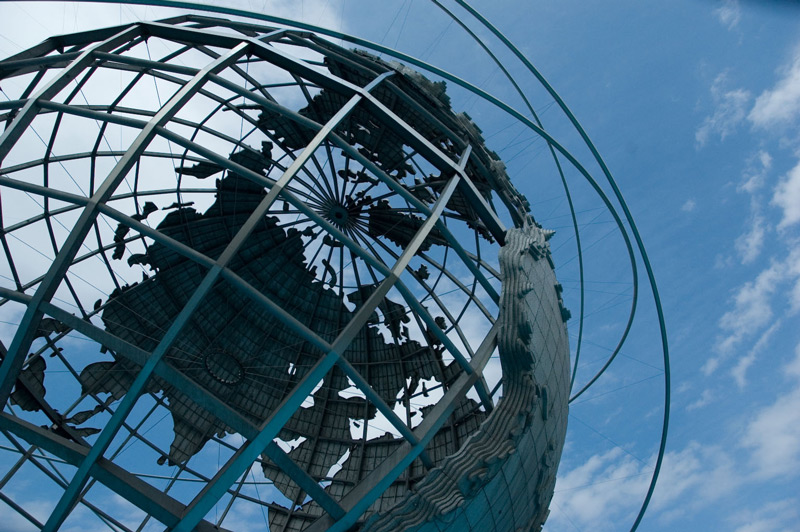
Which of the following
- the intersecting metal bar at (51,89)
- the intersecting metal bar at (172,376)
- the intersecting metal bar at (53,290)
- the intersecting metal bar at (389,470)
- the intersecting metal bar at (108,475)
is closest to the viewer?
the intersecting metal bar at (53,290)

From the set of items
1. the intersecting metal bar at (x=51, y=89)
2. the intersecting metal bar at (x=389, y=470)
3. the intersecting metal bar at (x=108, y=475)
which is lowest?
the intersecting metal bar at (x=108, y=475)

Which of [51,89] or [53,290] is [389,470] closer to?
[53,290]

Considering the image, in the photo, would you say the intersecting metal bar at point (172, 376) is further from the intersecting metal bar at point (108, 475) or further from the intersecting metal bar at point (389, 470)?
the intersecting metal bar at point (389, 470)

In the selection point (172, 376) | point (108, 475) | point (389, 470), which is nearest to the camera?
point (172, 376)

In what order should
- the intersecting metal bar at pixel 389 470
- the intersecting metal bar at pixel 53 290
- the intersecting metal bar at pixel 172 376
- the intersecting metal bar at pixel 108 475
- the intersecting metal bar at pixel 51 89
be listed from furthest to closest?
1. the intersecting metal bar at pixel 51 89
2. the intersecting metal bar at pixel 389 470
3. the intersecting metal bar at pixel 108 475
4. the intersecting metal bar at pixel 172 376
5. the intersecting metal bar at pixel 53 290

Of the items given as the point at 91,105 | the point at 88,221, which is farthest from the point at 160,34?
the point at 88,221

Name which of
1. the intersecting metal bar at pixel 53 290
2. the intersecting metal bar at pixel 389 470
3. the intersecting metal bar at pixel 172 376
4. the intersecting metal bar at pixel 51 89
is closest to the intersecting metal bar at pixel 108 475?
the intersecting metal bar at pixel 172 376

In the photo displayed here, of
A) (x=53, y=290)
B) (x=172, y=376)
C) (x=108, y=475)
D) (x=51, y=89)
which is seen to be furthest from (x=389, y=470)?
(x=51, y=89)

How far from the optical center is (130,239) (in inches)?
961

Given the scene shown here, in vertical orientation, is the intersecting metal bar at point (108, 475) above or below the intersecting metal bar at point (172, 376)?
below

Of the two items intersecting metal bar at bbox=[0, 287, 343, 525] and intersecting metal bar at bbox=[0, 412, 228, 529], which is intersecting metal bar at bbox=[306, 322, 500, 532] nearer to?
intersecting metal bar at bbox=[0, 287, 343, 525]

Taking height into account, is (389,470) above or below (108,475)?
above

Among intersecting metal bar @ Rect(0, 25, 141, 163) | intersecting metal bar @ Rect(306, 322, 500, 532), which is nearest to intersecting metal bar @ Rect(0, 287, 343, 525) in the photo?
intersecting metal bar @ Rect(306, 322, 500, 532)

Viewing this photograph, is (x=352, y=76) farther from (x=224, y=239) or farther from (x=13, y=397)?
(x=13, y=397)
